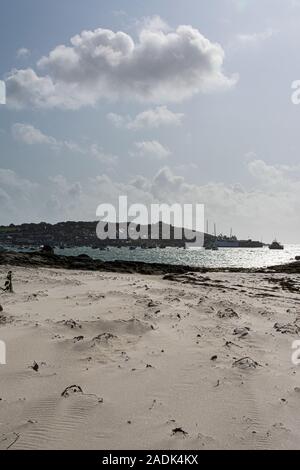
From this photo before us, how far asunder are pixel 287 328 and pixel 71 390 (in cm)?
908

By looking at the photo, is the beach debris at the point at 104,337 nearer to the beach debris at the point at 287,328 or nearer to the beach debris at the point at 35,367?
the beach debris at the point at 35,367

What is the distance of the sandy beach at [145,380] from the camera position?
5578 mm

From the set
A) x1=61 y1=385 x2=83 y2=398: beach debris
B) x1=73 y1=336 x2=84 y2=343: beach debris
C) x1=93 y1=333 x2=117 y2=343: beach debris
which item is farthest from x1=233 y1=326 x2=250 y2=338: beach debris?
x1=61 y1=385 x2=83 y2=398: beach debris

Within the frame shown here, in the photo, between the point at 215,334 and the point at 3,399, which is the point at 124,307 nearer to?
the point at 215,334

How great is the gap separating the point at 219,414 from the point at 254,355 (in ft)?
12.4

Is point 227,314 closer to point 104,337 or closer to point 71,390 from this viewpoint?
point 104,337

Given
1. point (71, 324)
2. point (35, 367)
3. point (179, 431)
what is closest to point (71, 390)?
point (35, 367)

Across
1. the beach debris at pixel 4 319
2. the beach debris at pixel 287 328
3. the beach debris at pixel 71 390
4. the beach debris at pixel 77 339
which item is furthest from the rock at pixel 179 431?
the beach debris at pixel 287 328

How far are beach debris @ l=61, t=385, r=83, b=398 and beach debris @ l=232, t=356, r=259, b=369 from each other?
3845mm

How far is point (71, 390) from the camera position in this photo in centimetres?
687
